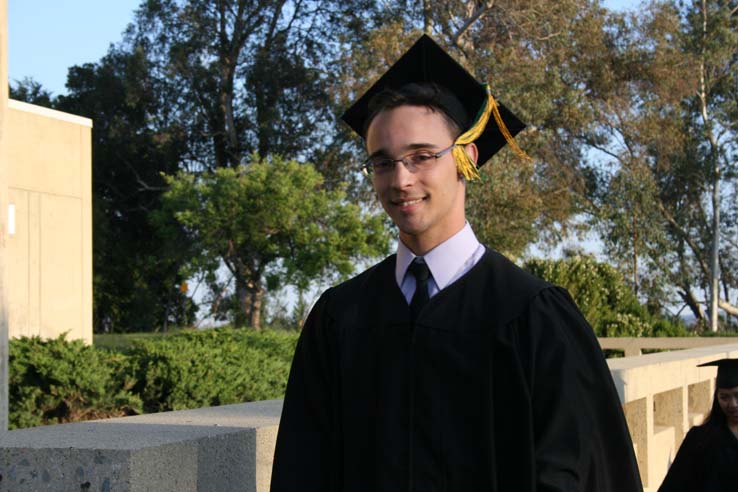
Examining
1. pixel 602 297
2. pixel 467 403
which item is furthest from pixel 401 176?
pixel 602 297

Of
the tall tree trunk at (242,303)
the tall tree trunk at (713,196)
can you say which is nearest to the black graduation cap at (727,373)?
the tall tree trunk at (242,303)

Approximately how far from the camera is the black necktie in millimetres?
2184

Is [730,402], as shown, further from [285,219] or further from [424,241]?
[285,219]

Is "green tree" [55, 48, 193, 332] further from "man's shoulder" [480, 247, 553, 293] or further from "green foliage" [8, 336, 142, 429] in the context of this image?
"man's shoulder" [480, 247, 553, 293]

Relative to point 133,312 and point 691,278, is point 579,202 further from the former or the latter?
point 133,312

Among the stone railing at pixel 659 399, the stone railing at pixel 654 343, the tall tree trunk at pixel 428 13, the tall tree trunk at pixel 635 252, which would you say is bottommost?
the stone railing at pixel 659 399

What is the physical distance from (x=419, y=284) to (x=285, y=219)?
843 inches

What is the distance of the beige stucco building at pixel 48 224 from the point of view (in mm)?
14922

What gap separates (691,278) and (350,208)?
57.0 ft

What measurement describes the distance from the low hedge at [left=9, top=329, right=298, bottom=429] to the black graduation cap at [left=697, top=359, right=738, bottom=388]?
13.4 feet

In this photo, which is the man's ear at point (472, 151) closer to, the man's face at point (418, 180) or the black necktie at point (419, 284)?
the man's face at point (418, 180)

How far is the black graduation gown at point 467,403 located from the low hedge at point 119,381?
594cm

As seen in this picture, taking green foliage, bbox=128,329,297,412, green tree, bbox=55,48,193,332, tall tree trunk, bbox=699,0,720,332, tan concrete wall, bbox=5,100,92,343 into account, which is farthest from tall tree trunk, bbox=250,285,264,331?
green foliage, bbox=128,329,297,412

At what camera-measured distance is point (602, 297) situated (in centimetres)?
1659
